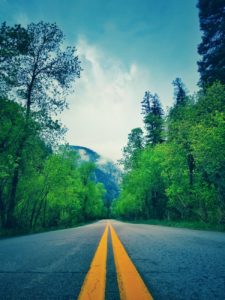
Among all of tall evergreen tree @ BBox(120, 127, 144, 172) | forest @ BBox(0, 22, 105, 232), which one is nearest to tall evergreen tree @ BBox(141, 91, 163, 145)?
tall evergreen tree @ BBox(120, 127, 144, 172)

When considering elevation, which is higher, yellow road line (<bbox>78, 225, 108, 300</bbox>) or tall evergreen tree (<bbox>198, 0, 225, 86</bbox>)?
tall evergreen tree (<bbox>198, 0, 225, 86</bbox>)

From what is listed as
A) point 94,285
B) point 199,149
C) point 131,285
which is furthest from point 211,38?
point 94,285

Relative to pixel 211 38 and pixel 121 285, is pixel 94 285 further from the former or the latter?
pixel 211 38

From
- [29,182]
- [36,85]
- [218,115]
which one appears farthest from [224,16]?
[29,182]

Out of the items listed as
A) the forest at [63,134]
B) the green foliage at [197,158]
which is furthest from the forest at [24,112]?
the green foliage at [197,158]

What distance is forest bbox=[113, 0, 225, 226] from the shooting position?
15.7 metres

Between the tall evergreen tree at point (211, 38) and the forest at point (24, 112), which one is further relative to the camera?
the tall evergreen tree at point (211, 38)

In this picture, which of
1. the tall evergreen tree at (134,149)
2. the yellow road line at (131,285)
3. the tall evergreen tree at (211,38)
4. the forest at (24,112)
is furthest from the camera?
the tall evergreen tree at (134,149)

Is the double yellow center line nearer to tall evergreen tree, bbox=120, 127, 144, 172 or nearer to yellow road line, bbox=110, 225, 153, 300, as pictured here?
yellow road line, bbox=110, 225, 153, 300

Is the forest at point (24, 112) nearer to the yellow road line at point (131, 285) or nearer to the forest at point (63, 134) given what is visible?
the forest at point (63, 134)

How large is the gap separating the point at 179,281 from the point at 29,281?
147cm

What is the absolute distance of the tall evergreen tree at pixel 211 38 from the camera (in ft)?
84.4

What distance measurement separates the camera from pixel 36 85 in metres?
18.6

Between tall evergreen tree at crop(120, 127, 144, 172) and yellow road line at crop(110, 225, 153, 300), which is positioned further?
tall evergreen tree at crop(120, 127, 144, 172)
